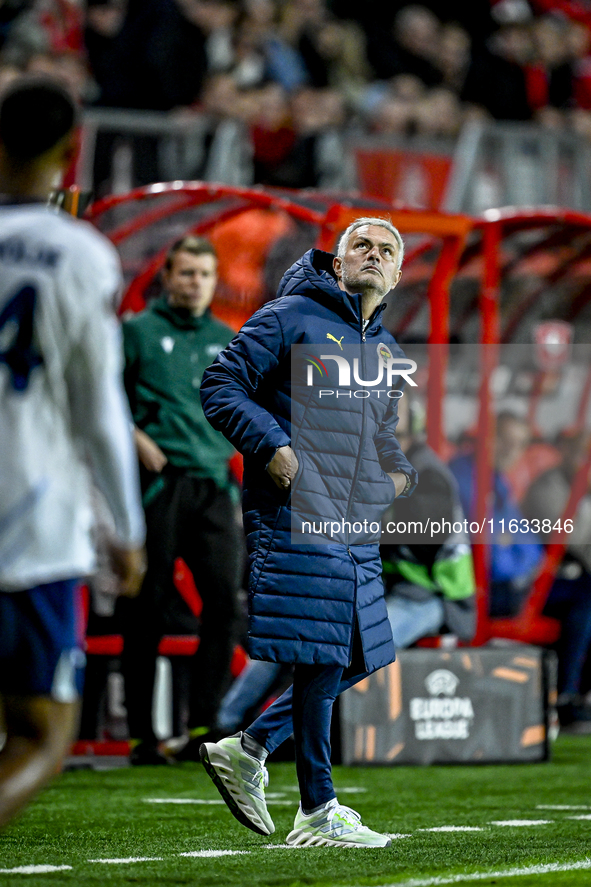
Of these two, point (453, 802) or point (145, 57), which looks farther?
point (145, 57)

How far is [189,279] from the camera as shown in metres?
6.90

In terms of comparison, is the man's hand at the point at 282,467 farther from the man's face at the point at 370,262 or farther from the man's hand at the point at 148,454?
the man's hand at the point at 148,454

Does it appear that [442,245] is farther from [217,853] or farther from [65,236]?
[65,236]

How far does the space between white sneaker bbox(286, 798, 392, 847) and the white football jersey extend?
1703 millimetres

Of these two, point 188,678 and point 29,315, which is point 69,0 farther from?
point 29,315

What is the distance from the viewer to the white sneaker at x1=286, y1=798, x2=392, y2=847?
449 centimetres

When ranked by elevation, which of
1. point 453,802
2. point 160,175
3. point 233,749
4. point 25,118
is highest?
point 160,175

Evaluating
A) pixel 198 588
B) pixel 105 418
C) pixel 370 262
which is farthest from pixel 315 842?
pixel 198 588

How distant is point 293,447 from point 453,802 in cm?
187

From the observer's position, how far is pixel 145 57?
1234cm

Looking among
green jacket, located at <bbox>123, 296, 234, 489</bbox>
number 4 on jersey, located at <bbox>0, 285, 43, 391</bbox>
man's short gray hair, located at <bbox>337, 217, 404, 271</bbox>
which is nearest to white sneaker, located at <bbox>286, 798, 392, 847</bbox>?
man's short gray hair, located at <bbox>337, 217, 404, 271</bbox>

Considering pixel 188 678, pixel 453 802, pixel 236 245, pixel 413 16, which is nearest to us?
pixel 453 802

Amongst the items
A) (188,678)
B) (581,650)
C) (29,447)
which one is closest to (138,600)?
(188,678)

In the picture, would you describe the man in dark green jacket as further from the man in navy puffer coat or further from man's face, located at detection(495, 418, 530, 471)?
man's face, located at detection(495, 418, 530, 471)
